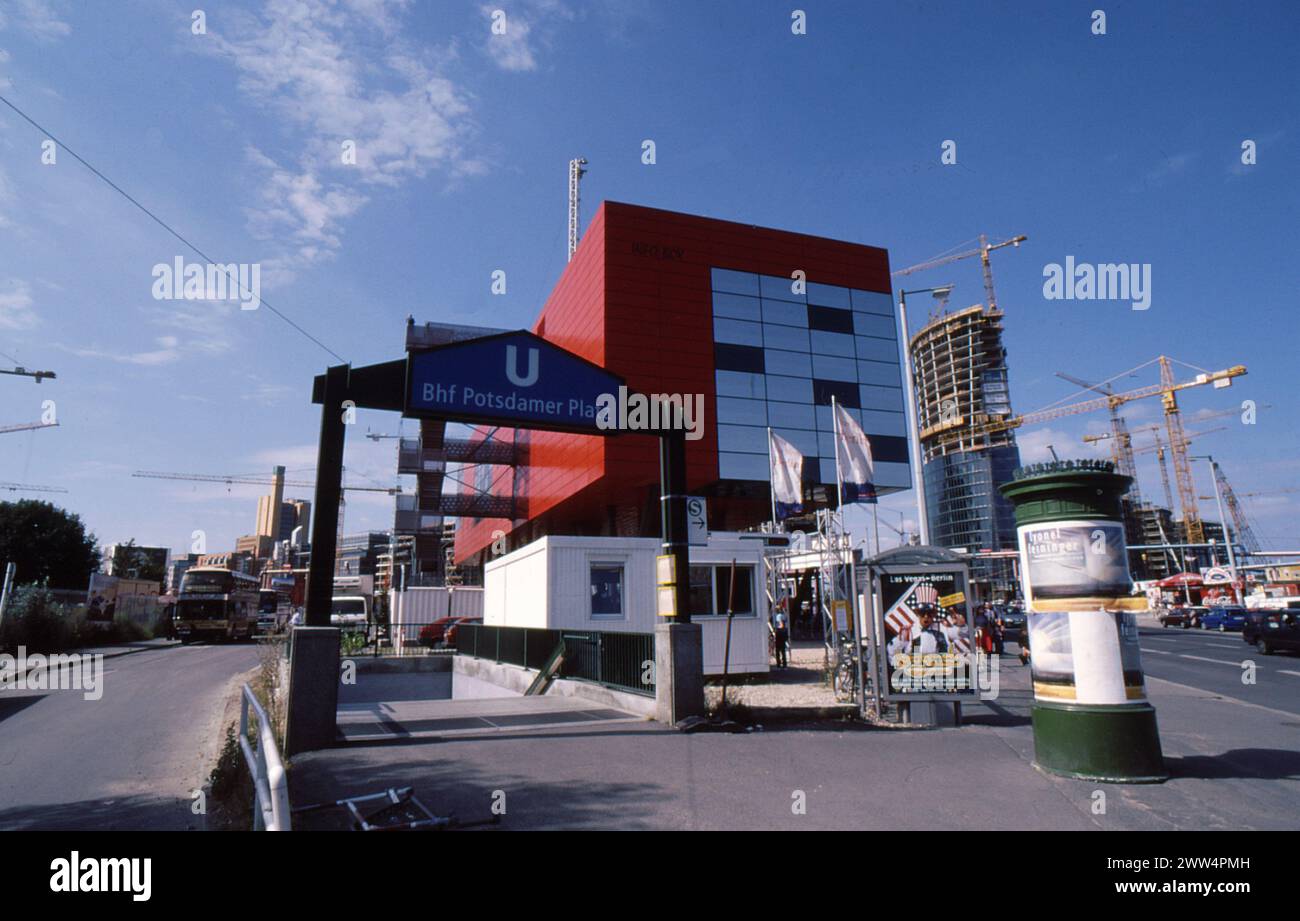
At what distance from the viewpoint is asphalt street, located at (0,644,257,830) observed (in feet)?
25.2

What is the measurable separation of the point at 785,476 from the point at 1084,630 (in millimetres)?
11842

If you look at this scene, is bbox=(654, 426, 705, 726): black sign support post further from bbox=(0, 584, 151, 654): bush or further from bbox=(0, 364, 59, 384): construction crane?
bbox=(0, 364, 59, 384): construction crane

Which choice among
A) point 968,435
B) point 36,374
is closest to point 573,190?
point 36,374

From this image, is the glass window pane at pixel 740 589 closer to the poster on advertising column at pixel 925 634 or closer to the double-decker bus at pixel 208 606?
the poster on advertising column at pixel 925 634

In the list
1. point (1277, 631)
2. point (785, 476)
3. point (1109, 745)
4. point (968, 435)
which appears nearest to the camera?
point (1109, 745)

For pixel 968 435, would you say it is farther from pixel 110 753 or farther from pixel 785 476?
pixel 110 753

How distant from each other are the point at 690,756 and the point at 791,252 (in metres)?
31.0

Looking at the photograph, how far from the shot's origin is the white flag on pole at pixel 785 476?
18.9 metres

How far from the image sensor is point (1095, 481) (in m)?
7.73

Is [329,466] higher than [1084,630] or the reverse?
higher

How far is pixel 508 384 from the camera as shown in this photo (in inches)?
425

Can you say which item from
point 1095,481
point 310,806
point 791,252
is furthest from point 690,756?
point 791,252
